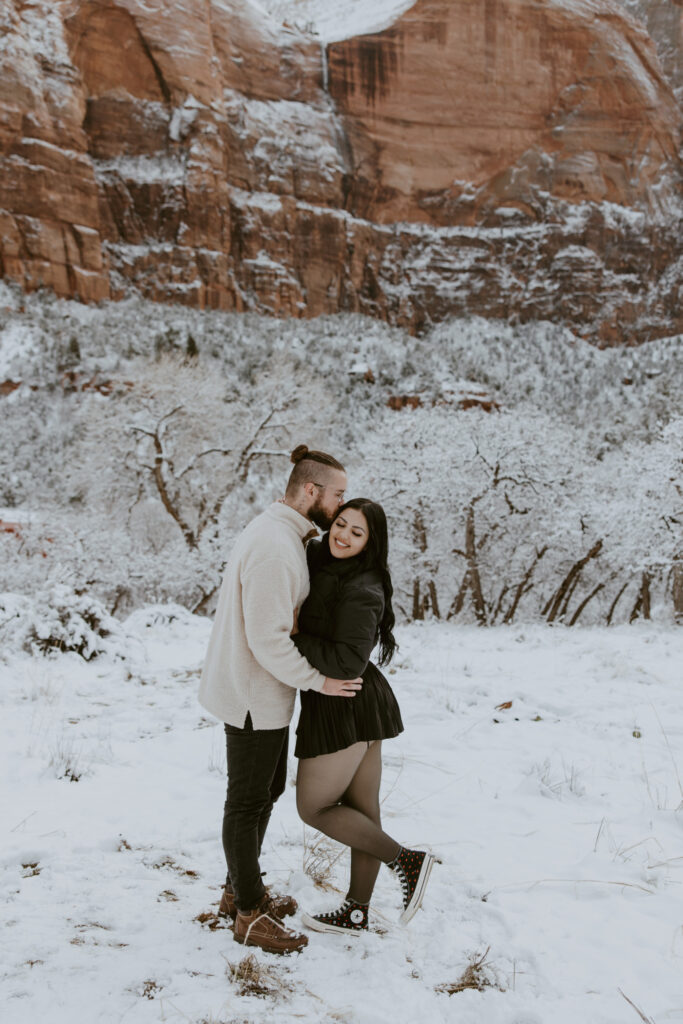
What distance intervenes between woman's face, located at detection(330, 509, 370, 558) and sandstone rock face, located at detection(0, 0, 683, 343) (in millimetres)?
67755

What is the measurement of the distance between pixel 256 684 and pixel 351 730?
0.43 m

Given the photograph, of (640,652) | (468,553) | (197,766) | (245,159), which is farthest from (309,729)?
(245,159)

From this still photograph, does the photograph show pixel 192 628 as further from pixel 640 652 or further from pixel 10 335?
pixel 10 335

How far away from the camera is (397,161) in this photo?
78.9 m

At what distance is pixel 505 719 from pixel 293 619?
4050 millimetres

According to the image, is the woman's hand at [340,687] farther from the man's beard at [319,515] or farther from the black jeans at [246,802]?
the man's beard at [319,515]

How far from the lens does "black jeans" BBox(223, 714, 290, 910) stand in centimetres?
243

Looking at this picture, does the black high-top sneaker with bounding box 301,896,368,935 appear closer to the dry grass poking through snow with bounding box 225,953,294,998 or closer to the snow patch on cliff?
the dry grass poking through snow with bounding box 225,953,294,998

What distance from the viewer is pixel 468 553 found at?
57.5 feet

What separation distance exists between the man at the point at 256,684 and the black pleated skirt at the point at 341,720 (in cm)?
9

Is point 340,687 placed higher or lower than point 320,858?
higher

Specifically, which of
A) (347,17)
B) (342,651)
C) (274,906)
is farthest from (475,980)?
(347,17)

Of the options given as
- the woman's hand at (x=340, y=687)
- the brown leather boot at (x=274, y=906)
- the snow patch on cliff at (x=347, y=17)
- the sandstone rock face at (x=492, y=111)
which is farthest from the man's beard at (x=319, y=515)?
the snow patch on cliff at (x=347, y=17)

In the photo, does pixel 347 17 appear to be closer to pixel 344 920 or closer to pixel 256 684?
pixel 256 684
